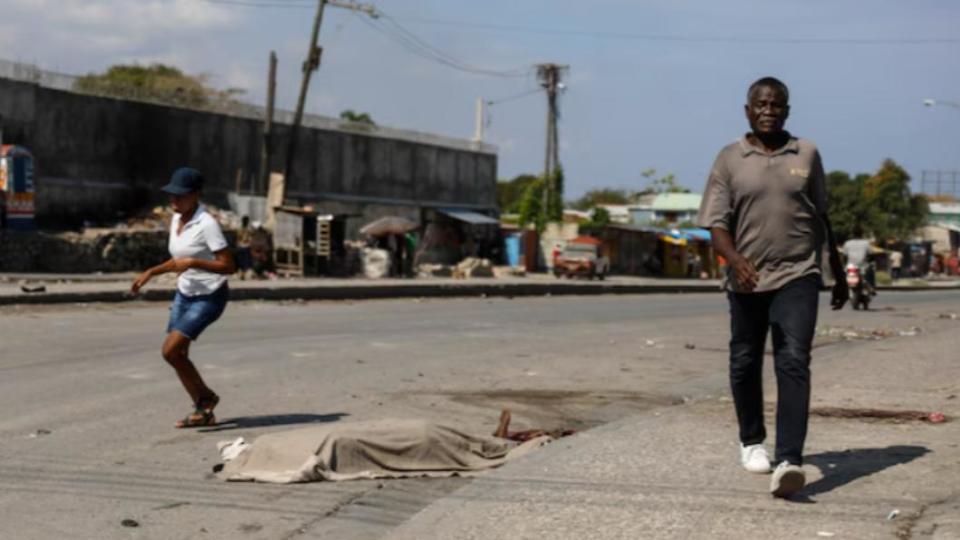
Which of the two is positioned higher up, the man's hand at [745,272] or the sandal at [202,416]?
the man's hand at [745,272]

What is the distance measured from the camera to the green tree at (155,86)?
43.9 meters

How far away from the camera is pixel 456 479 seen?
700cm

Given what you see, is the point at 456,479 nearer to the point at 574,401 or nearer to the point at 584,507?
the point at 584,507

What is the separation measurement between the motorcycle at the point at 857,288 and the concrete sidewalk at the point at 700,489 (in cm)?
1812

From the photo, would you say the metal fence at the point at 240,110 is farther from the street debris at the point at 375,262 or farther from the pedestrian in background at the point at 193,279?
the pedestrian in background at the point at 193,279

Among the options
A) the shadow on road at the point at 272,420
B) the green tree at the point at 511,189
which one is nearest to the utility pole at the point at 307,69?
the shadow on road at the point at 272,420

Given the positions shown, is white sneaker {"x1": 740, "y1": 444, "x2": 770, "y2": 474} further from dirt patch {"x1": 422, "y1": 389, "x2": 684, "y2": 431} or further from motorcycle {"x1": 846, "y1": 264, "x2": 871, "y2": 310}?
motorcycle {"x1": 846, "y1": 264, "x2": 871, "y2": 310}

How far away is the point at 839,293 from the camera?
6.62m

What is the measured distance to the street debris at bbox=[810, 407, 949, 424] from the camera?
8750mm

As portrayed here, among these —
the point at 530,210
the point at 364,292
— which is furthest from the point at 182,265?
the point at 530,210

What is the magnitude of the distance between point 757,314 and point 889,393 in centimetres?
459

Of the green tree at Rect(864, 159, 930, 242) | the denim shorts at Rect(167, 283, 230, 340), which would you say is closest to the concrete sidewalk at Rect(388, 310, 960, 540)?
the denim shorts at Rect(167, 283, 230, 340)

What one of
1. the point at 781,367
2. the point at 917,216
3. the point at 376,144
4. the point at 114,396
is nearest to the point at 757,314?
the point at 781,367

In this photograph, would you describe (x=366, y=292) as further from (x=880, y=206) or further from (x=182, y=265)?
(x=880, y=206)
